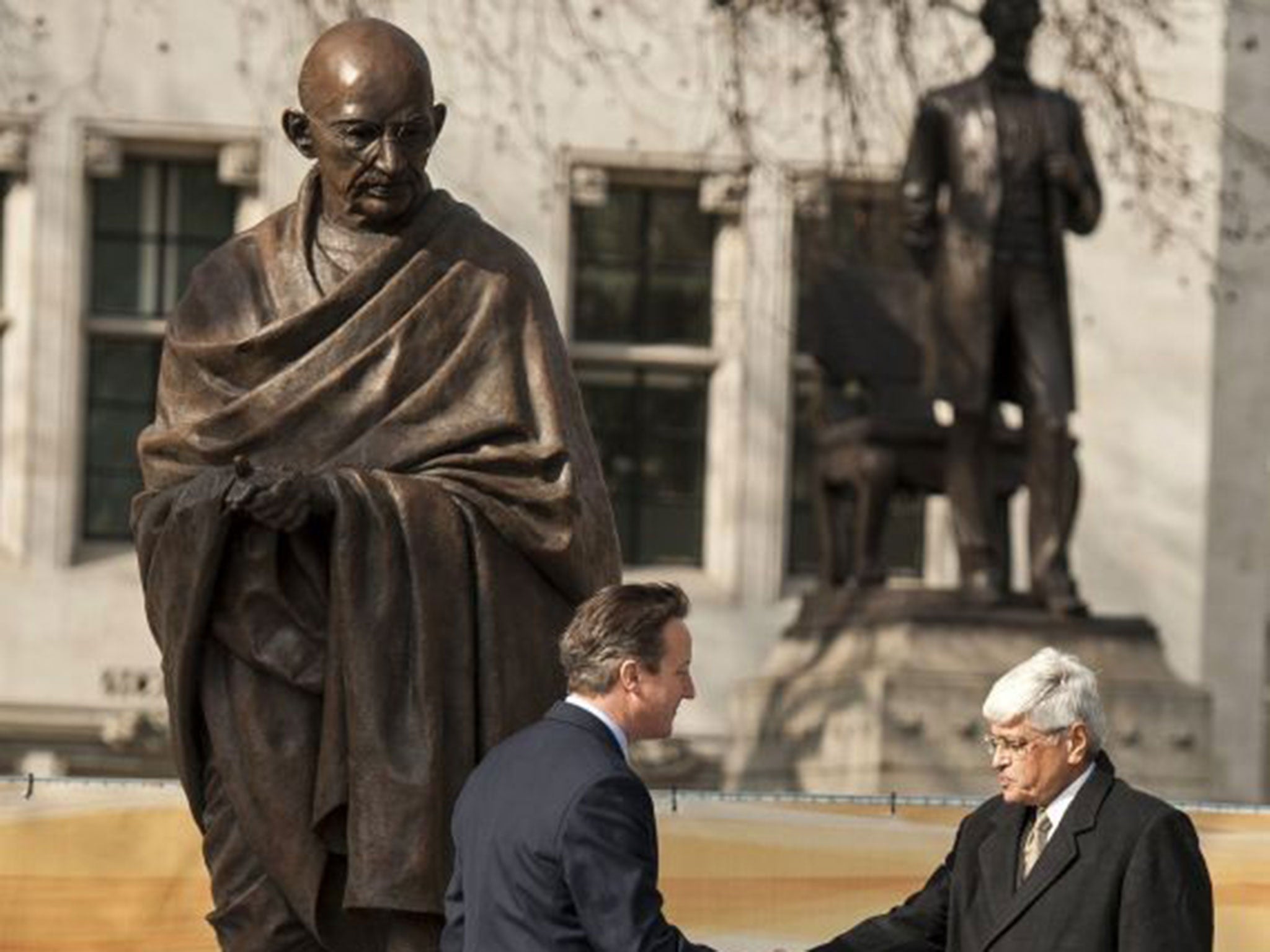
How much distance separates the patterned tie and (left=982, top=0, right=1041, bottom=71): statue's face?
10.9 meters

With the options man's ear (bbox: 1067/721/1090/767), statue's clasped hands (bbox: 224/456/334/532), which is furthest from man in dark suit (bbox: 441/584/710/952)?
statue's clasped hands (bbox: 224/456/334/532)

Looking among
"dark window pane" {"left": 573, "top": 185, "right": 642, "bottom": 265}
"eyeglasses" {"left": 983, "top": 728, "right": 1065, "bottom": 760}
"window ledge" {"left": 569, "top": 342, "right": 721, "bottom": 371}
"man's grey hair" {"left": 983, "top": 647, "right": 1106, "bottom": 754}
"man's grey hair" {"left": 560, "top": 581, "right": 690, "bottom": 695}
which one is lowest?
"eyeglasses" {"left": 983, "top": 728, "right": 1065, "bottom": 760}

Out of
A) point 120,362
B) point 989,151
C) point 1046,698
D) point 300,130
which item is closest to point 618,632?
point 1046,698

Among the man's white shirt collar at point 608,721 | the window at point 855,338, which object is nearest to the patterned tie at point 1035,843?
the man's white shirt collar at point 608,721

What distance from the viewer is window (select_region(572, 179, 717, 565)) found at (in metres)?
23.6

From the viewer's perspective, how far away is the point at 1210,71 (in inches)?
915

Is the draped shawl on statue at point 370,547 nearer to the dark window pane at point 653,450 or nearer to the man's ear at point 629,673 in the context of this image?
the man's ear at point 629,673

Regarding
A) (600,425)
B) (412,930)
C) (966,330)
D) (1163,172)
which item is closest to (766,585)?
(600,425)

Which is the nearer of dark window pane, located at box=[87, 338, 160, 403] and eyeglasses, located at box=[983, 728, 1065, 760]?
eyeglasses, located at box=[983, 728, 1065, 760]

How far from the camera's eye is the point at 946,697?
59.5 ft

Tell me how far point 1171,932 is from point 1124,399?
16.4 meters

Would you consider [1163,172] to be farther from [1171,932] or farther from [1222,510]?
[1171,932]

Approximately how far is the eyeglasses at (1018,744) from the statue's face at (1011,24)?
1110 cm

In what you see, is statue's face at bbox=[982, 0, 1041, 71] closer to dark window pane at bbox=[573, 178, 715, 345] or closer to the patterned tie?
dark window pane at bbox=[573, 178, 715, 345]
